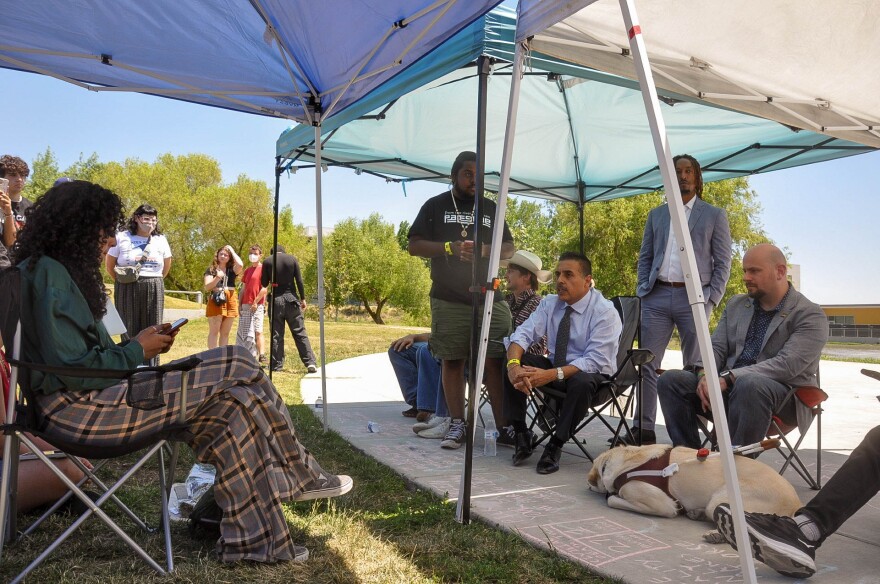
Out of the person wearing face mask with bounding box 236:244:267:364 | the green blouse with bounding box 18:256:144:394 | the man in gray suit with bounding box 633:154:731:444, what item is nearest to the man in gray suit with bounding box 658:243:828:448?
the man in gray suit with bounding box 633:154:731:444

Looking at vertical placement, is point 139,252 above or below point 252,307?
above

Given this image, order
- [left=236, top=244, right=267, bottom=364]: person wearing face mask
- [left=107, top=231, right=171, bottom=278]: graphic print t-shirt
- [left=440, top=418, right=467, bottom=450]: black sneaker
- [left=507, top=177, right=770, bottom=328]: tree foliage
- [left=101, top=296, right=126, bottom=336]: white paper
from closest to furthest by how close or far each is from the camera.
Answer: [left=101, top=296, right=126, bottom=336]: white paper
[left=440, top=418, right=467, bottom=450]: black sneaker
[left=107, top=231, right=171, bottom=278]: graphic print t-shirt
[left=236, top=244, right=267, bottom=364]: person wearing face mask
[left=507, top=177, right=770, bottom=328]: tree foliage

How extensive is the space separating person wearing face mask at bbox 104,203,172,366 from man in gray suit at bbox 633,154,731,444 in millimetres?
4499

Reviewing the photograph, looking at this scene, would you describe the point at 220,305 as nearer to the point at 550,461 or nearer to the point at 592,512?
the point at 550,461

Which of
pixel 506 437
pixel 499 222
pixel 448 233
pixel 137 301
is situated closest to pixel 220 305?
pixel 137 301

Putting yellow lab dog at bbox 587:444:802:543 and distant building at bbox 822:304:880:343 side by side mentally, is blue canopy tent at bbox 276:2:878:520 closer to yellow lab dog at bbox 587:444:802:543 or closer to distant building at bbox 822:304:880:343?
yellow lab dog at bbox 587:444:802:543

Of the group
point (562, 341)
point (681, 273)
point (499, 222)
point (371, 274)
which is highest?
point (371, 274)

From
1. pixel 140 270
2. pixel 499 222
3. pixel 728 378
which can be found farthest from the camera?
pixel 140 270

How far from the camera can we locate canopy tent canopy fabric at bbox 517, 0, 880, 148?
11.5 feet

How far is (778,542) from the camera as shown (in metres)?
2.53

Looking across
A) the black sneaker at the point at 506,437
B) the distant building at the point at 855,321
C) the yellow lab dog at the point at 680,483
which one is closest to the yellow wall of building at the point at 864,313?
the distant building at the point at 855,321

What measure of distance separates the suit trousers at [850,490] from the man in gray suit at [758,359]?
3.01 feet

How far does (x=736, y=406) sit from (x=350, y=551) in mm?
2153

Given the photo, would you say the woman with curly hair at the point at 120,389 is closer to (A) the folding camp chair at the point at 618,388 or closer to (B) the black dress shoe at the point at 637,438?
(A) the folding camp chair at the point at 618,388
